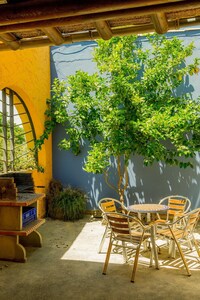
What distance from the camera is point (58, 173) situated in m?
7.70

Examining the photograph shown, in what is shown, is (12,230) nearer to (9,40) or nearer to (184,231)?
→ (184,231)

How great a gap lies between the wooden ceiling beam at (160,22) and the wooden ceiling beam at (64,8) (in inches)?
8.5

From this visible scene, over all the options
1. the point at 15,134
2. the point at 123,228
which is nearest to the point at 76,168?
the point at 15,134

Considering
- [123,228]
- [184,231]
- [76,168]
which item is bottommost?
[184,231]

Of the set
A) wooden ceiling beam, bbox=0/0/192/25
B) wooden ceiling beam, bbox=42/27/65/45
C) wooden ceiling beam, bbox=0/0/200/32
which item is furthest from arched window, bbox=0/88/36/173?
wooden ceiling beam, bbox=0/0/192/25

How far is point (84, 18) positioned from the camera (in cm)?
223

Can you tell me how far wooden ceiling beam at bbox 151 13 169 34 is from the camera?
233 centimetres

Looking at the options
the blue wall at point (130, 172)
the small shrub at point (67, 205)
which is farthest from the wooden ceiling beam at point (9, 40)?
the blue wall at point (130, 172)

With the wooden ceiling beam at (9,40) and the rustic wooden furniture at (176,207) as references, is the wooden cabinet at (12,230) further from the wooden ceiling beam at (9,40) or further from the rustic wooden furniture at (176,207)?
the wooden ceiling beam at (9,40)

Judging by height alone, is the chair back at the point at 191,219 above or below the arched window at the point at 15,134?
below

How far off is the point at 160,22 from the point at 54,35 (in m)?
0.88

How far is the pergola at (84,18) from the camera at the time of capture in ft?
6.69

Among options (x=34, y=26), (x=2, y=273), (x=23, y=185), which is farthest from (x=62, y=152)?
(x=34, y=26)

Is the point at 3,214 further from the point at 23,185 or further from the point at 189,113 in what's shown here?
the point at 189,113
